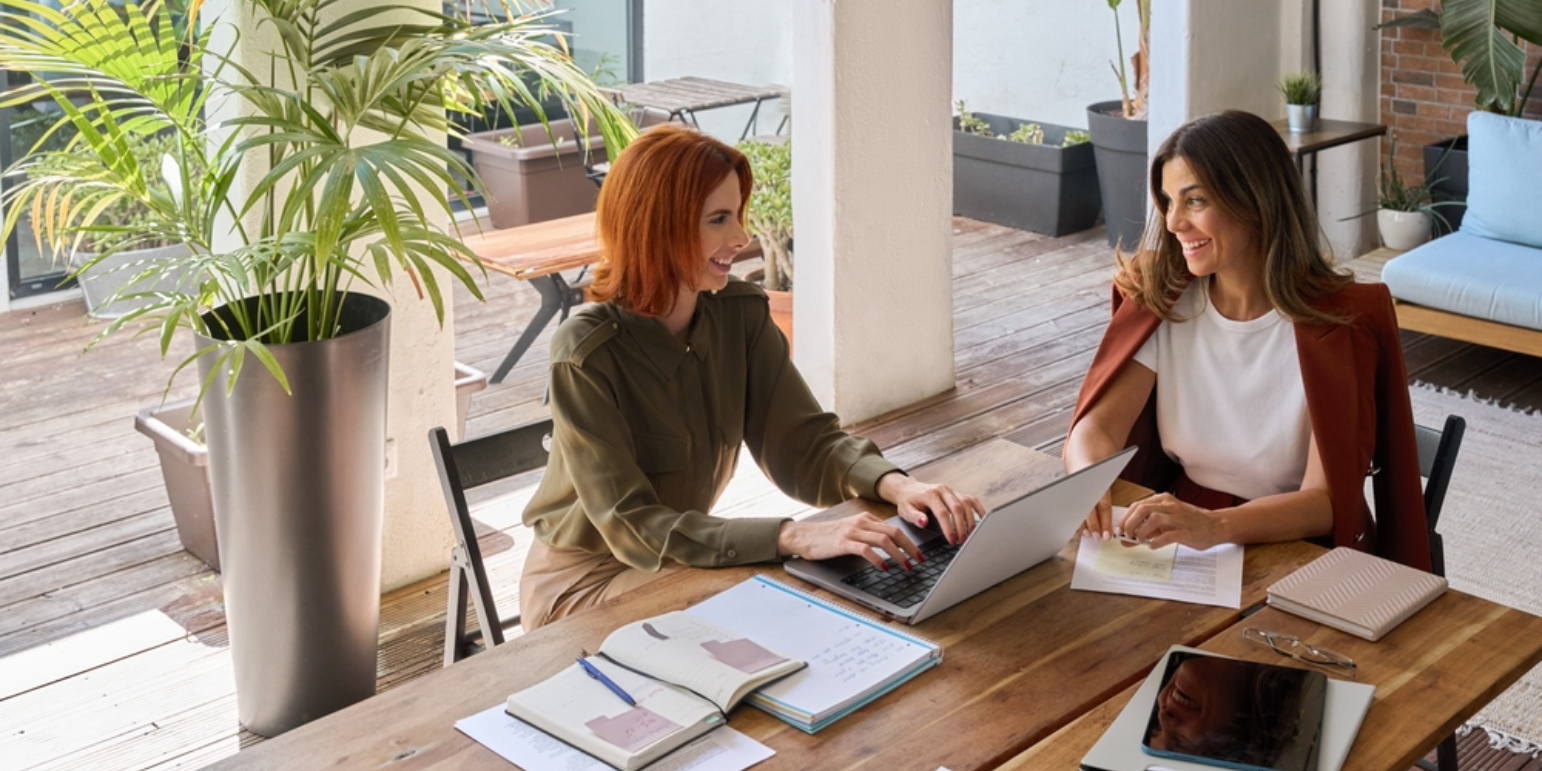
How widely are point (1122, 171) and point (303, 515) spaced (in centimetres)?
505

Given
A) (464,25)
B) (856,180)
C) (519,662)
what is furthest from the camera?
(856,180)

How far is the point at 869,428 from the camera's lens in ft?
16.1

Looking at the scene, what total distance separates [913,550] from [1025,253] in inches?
204

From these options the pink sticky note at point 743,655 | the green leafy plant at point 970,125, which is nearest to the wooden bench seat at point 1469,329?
the green leafy plant at point 970,125

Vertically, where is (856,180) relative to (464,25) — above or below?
below

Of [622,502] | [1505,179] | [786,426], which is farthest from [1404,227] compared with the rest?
[622,502]

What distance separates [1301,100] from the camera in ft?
20.2

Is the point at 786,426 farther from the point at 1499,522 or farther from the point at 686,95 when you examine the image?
the point at 686,95

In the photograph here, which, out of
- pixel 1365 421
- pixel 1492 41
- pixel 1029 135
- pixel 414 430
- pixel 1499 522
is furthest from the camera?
pixel 1029 135

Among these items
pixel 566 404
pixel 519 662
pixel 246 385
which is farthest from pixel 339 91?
pixel 519 662

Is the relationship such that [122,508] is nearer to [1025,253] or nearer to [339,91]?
[339,91]

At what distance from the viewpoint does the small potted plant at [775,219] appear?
5242mm

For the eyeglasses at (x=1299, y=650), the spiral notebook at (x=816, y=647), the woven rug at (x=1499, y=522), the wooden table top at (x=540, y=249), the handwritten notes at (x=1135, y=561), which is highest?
the wooden table top at (x=540, y=249)

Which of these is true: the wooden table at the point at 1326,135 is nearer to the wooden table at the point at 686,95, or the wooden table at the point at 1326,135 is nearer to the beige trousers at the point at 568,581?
the wooden table at the point at 686,95
